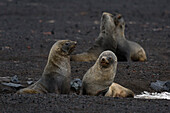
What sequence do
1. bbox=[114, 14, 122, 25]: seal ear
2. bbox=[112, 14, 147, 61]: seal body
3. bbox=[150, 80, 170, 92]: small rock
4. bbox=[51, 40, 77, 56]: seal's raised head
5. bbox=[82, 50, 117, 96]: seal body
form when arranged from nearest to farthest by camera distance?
bbox=[82, 50, 117, 96]: seal body, bbox=[51, 40, 77, 56]: seal's raised head, bbox=[150, 80, 170, 92]: small rock, bbox=[112, 14, 147, 61]: seal body, bbox=[114, 14, 122, 25]: seal ear

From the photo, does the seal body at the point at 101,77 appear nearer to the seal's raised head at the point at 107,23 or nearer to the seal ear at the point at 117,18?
the seal's raised head at the point at 107,23

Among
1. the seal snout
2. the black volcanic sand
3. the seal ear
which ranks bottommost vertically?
the black volcanic sand

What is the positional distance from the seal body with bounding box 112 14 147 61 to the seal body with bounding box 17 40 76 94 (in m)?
4.05

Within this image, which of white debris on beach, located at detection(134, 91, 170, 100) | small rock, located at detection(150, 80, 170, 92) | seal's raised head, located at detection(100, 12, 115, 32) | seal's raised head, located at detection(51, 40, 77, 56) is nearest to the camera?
seal's raised head, located at detection(51, 40, 77, 56)

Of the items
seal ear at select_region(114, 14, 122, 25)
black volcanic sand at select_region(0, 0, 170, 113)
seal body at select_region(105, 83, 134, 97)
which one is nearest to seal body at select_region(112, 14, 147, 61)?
seal ear at select_region(114, 14, 122, 25)

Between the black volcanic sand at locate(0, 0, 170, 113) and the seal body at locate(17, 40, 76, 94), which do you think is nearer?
the black volcanic sand at locate(0, 0, 170, 113)

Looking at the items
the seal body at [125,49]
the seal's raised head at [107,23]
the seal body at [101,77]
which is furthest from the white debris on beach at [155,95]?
the seal's raised head at [107,23]

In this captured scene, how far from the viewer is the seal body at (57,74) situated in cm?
807

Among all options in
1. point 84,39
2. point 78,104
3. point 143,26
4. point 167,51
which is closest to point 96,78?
point 78,104

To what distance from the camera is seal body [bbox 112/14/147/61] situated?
1244cm

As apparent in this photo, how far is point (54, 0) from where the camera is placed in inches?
1060

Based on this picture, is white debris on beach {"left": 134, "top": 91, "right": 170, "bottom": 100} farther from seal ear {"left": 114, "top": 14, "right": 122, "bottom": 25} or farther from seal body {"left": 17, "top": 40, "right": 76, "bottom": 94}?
seal ear {"left": 114, "top": 14, "right": 122, "bottom": 25}

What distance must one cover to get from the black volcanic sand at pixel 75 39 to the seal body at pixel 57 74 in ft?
2.39

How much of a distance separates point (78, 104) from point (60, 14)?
15546mm
